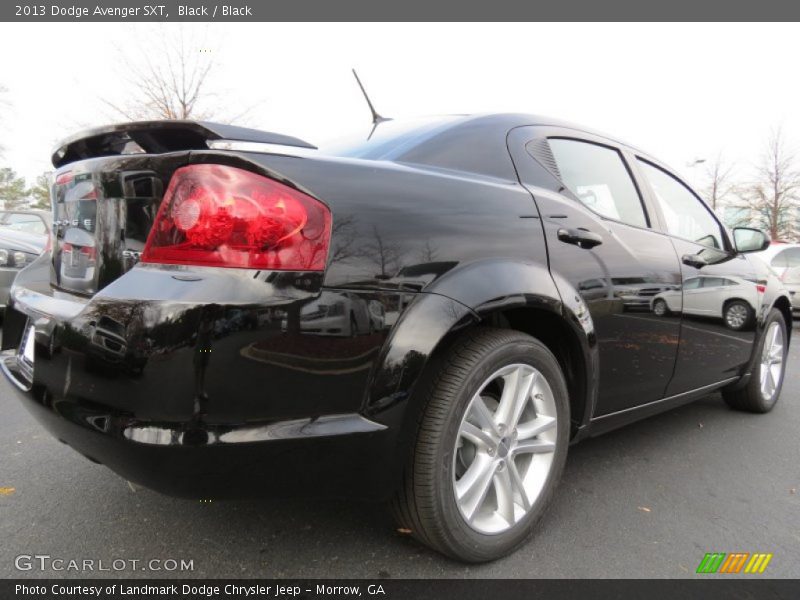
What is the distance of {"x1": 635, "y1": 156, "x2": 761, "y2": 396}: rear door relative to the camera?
2.68 metres

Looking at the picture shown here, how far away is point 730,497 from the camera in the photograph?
7.73 ft

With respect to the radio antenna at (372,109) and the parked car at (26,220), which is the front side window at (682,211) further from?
the parked car at (26,220)

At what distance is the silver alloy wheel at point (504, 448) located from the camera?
173 cm

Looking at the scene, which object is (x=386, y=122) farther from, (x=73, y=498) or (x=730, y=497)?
(x=730, y=497)

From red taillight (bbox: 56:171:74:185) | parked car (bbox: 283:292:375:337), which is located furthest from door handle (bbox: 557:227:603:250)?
red taillight (bbox: 56:171:74:185)

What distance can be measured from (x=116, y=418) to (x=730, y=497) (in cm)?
247

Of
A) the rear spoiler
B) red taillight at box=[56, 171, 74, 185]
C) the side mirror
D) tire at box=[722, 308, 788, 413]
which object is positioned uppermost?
the rear spoiler

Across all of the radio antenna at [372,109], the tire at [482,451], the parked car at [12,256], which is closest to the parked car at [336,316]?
the tire at [482,451]

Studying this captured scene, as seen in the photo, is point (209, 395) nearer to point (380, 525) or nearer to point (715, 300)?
point (380, 525)

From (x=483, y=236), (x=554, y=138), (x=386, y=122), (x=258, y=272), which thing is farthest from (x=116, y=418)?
(x=554, y=138)

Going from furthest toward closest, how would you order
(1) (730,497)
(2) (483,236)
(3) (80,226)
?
(1) (730,497) < (2) (483,236) < (3) (80,226)

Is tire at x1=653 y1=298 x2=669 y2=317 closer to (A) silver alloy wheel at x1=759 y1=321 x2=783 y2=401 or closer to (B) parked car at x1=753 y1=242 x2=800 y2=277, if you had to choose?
(A) silver alloy wheel at x1=759 y1=321 x2=783 y2=401

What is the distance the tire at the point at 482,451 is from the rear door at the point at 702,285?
1068 mm

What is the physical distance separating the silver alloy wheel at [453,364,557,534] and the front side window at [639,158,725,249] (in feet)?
4.68
